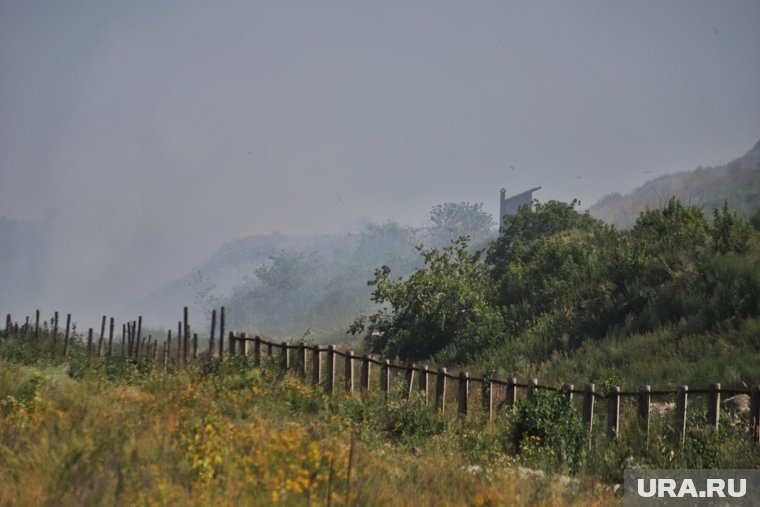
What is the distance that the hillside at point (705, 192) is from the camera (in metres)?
62.6

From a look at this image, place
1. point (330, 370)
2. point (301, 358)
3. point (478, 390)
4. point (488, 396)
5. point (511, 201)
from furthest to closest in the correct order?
point (511, 201), point (301, 358), point (330, 370), point (478, 390), point (488, 396)

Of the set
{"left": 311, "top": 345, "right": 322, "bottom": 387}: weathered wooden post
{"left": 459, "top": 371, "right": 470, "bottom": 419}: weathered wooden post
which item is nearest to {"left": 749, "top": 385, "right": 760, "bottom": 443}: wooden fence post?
{"left": 459, "top": 371, "right": 470, "bottom": 419}: weathered wooden post

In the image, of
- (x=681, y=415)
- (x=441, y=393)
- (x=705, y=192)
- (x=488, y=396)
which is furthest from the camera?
(x=705, y=192)

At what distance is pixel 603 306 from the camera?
1051 inches

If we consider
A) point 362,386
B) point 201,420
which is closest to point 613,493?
point 201,420

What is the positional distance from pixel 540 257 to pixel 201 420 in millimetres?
25904

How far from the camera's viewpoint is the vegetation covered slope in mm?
20031

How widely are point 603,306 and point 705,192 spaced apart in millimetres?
55369

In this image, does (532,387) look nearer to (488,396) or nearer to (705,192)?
(488,396)

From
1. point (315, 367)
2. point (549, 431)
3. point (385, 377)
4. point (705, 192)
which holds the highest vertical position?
point (705, 192)

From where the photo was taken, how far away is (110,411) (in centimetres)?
1000

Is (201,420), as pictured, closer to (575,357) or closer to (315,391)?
(315,391)

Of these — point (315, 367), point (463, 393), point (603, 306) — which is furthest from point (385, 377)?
point (603, 306)

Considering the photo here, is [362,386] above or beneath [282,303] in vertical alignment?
beneath
